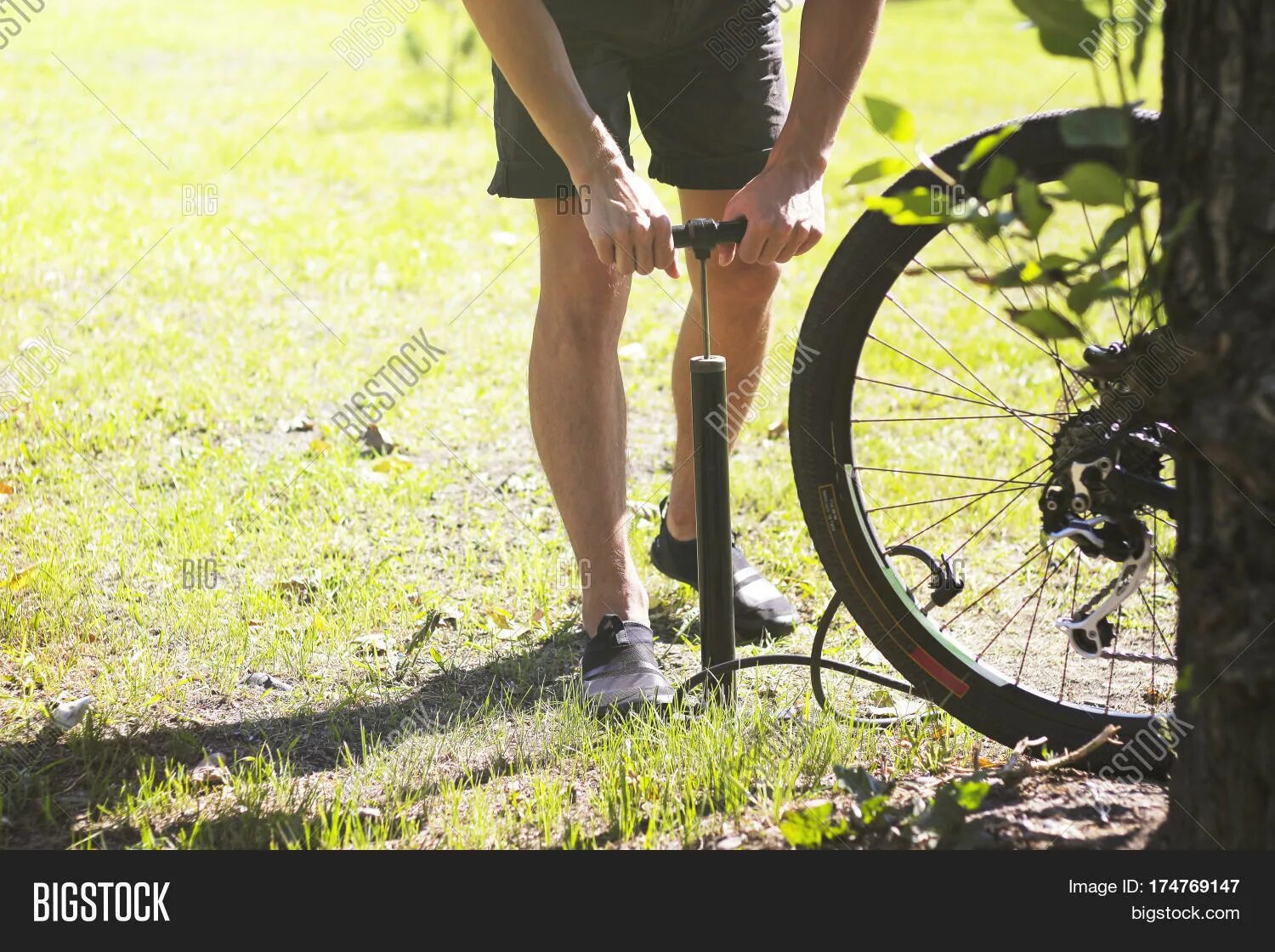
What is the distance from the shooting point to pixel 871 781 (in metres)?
1.71

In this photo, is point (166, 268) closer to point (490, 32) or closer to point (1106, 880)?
point (490, 32)

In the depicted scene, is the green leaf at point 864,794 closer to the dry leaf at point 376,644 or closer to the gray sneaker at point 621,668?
the gray sneaker at point 621,668

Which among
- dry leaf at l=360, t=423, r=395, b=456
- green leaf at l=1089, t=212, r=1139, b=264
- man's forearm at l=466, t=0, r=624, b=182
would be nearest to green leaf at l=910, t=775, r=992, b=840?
green leaf at l=1089, t=212, r=1139, b=264

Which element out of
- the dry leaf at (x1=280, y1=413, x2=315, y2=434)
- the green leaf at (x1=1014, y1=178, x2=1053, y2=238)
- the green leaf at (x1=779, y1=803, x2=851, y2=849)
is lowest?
the green leaf at (x1=779, y1=803, x2=851, y2=849)

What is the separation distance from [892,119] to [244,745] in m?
1.51

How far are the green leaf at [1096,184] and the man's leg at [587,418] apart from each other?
103 cm

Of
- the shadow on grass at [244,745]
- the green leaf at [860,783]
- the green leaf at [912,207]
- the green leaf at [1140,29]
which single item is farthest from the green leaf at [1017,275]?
the shadow on grass at [244,745]

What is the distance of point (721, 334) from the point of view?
2.53 meters

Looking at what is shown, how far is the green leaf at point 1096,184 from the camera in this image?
133cm

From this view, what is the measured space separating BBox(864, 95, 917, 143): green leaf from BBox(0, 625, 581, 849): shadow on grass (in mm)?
1217

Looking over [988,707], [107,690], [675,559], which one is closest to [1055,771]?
[988,707]

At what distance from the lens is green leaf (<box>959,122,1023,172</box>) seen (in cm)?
145

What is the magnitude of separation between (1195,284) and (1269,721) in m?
0.51

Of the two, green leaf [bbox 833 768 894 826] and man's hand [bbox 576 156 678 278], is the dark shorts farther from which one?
green leaf [bbox 833 768 894 826]
